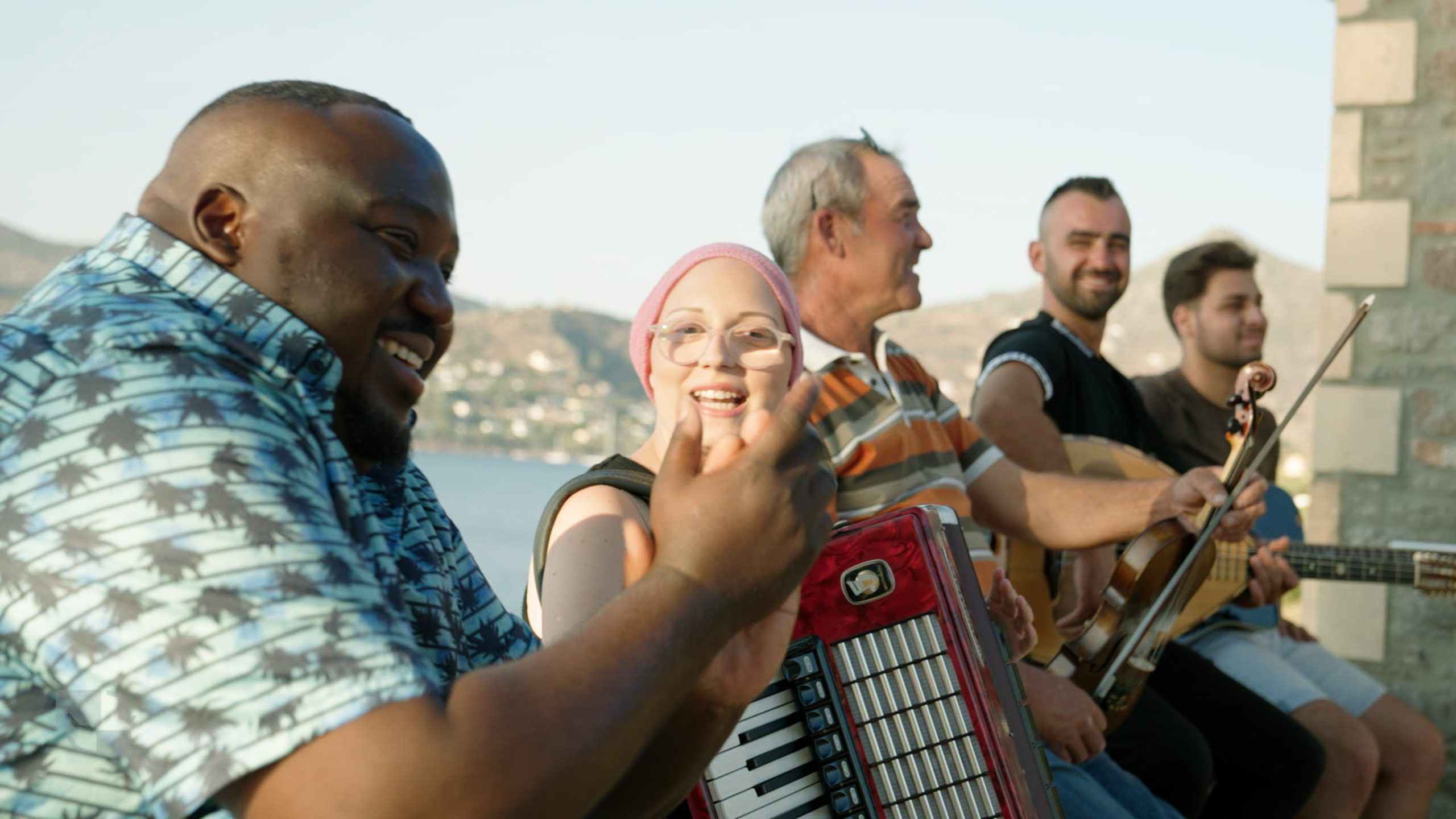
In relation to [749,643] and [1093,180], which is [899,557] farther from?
→ [1093,180]

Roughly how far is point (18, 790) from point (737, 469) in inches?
20.4

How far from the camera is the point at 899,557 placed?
6.43 ft

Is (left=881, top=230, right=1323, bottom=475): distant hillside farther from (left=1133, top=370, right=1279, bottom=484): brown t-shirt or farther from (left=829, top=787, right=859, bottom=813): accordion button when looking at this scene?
(left=829, top=787, right=859, bottom=813): accordion button

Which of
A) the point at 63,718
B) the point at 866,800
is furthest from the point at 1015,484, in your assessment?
the point at 63,718

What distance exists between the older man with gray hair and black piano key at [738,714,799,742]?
43.3 inches

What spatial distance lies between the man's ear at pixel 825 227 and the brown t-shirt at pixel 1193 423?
161cm

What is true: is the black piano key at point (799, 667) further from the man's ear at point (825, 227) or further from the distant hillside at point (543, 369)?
the distant hillside at point (543, 369)

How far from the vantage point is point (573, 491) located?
1974 mm

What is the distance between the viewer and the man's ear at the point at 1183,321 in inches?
192

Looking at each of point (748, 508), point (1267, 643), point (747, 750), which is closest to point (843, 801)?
point (747, 750)

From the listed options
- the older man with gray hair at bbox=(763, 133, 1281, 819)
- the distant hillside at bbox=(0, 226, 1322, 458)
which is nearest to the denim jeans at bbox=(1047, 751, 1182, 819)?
the older man with gray hair at bbox=(763, 133, 1281, 819)

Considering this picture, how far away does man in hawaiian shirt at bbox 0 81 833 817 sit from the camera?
810mm

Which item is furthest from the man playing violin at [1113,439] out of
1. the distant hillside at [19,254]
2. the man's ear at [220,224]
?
the distant hillside at [19,254]

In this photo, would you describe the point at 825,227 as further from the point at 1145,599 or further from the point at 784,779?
the point at 784,779
